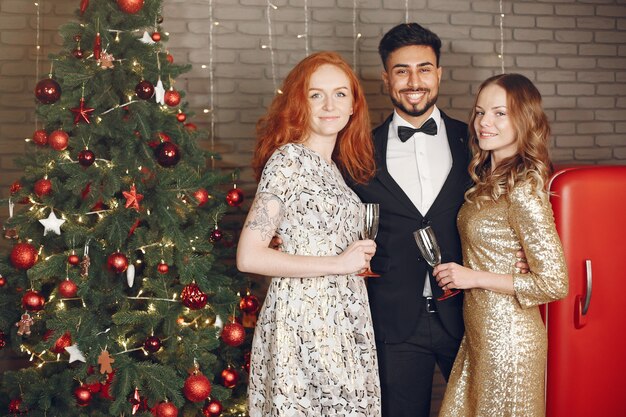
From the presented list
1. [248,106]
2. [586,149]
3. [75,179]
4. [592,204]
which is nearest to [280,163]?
[75,179]

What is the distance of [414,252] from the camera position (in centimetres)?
289

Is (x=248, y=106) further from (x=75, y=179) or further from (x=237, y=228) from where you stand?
(x=75, y=179)

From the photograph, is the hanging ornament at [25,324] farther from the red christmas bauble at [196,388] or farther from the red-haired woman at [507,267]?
the red-haired woman at [507,267]

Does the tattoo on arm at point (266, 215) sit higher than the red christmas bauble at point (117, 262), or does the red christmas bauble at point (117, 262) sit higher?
the tattoo on arm at point (266, 215)

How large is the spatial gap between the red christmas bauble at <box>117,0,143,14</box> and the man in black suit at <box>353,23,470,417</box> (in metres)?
1.14

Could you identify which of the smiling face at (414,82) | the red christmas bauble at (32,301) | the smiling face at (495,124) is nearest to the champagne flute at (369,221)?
the smiling face at (495,124)

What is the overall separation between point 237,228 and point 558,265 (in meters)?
1.70

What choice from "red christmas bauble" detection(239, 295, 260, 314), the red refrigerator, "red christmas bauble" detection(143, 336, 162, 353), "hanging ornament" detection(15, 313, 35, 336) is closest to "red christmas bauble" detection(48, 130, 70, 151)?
"hanging ornament" detection(15, 313, 35, 336)

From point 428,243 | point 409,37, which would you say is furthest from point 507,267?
point 409,37

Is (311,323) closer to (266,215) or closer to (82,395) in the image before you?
(266,215)

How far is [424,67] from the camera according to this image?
3.13 metres

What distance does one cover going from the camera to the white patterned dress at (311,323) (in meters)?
2.47

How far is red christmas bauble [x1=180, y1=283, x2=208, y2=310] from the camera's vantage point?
303 cm

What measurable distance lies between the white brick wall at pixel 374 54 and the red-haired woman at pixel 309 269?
158cm
